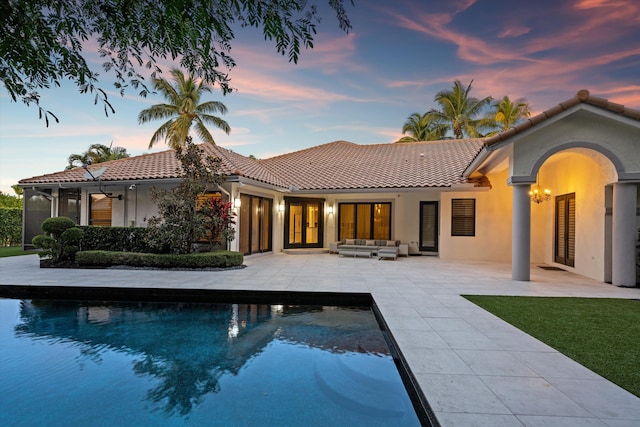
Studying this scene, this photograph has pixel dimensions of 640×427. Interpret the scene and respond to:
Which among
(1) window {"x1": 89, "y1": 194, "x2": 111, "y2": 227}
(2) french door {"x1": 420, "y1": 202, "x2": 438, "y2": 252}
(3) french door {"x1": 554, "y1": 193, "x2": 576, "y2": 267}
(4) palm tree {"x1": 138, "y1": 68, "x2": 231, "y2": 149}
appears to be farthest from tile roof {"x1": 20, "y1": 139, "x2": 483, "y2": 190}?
(4) palm tree {"x1": 138, "y1": 68, "x2": 231, "y2": 149}

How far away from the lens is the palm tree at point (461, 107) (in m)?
33.6

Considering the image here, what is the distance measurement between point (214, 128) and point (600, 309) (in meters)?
26.1

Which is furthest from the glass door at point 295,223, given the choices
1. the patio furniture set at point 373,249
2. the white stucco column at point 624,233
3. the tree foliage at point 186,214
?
the white stucco column at point 624,233

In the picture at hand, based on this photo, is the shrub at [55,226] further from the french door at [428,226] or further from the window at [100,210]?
the french door at [428,226]

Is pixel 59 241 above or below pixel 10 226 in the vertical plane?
below

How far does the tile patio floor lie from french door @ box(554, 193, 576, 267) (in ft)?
3.09

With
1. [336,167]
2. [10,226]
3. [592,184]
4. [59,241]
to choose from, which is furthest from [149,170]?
[592,184]

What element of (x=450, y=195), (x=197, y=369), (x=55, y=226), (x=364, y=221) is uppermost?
(x=450, y=195)

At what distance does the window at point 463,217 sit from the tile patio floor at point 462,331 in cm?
271

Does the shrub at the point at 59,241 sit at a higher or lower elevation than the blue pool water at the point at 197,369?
higher

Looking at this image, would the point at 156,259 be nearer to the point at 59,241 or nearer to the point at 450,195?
the point at 59,241

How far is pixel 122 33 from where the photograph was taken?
367cm

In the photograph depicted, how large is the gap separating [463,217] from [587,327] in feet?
32.1

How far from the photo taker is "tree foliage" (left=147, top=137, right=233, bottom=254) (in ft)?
36.9
